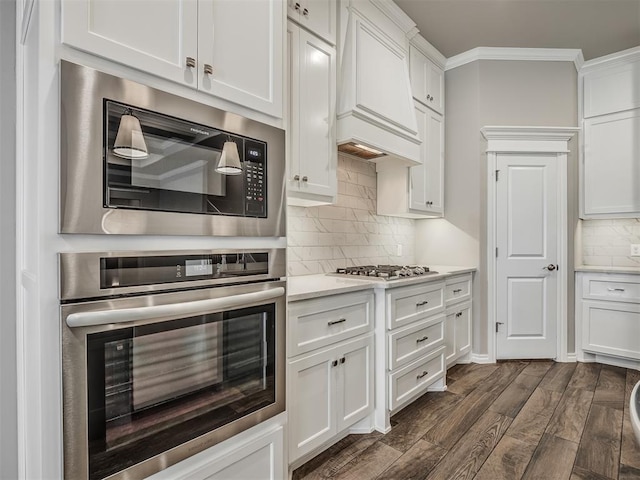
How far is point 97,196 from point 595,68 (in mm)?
4570

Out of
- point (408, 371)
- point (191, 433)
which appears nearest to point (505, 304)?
point (408, 371)

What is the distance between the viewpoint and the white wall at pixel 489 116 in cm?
349

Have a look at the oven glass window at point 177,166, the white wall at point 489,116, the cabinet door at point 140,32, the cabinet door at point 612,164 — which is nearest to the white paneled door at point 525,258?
the white wall at point 489,116

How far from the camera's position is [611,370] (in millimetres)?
3281

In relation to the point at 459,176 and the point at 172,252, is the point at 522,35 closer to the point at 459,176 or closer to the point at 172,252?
the point at 459,176

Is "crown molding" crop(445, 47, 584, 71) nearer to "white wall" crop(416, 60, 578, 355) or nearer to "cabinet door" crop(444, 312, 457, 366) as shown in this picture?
"white wall" crop(416, 60, 578, 355)

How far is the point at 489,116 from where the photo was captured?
350cm

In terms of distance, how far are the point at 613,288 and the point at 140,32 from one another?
411cm

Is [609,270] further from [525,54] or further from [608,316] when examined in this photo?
[525,54]

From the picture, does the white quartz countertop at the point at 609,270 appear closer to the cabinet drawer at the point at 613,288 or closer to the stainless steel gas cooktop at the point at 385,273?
the cabinet drawer at the point at 613,288

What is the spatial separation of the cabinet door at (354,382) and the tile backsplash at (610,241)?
10.3 ft

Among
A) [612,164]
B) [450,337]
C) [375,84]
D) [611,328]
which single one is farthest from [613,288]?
[375,84]

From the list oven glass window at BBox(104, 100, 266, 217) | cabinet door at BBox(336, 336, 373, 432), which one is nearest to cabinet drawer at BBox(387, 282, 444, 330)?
cabinet door at BBox(336, 336, 373, 432)

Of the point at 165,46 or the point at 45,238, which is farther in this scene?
the point at 165,46
